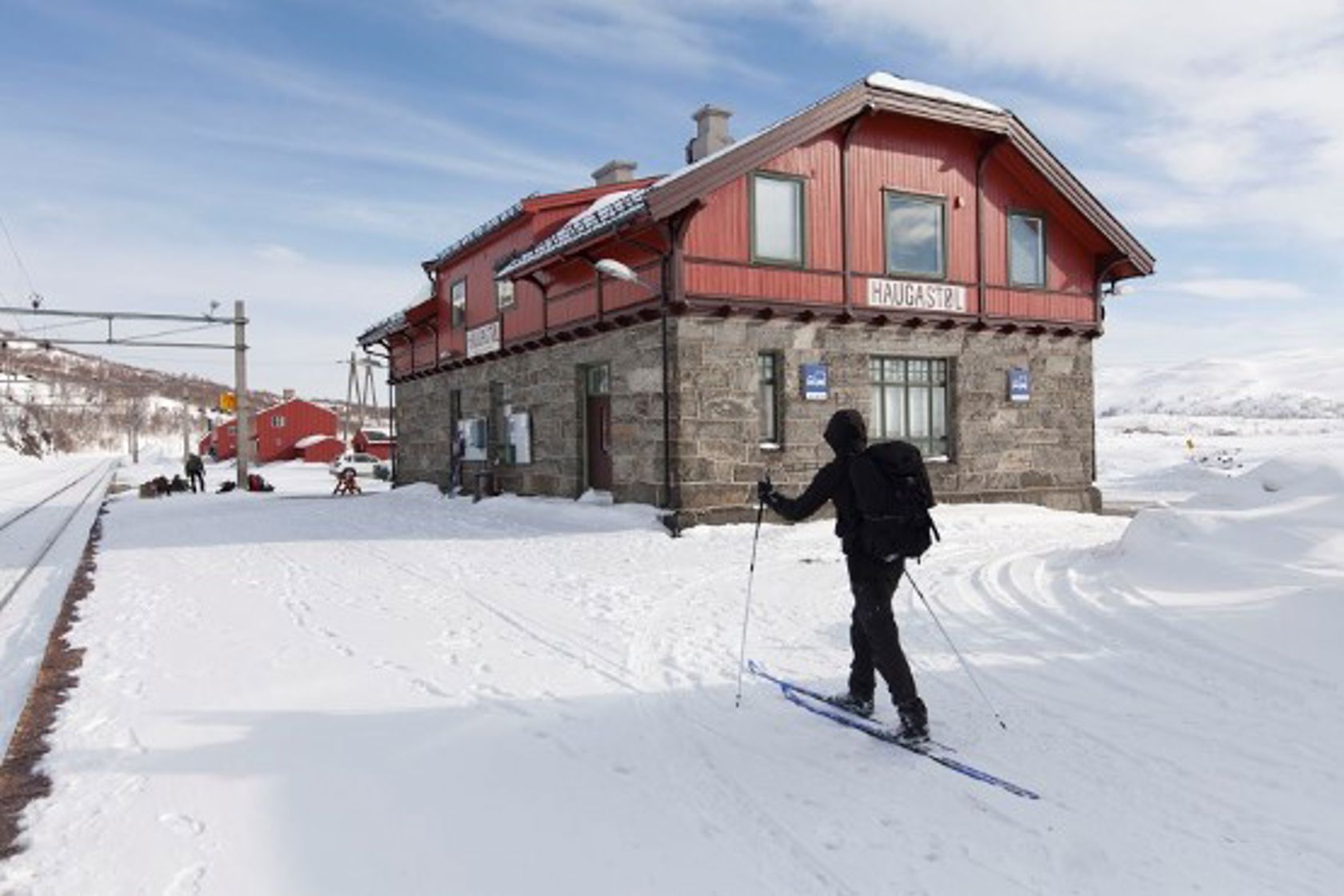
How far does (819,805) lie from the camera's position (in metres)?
3.92

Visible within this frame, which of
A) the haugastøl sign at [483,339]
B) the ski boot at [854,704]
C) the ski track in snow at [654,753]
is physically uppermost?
the haugastøl sign at [483,339]

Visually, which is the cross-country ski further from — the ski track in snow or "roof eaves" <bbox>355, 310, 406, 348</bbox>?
"roof eaves" <bbox>355, 310, 406, 348</bbox>

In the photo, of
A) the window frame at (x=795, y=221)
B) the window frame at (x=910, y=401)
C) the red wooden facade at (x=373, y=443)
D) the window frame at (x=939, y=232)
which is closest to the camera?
the window frame at (x=795, y=221)

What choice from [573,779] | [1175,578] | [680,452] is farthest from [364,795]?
[680,452]

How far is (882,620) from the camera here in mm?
4727

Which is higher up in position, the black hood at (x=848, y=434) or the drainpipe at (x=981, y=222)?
the drainpipe at (x=981, y=222)

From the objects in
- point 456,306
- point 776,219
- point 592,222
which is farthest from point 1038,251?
point 456,306

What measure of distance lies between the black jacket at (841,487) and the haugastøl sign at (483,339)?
1544 cm

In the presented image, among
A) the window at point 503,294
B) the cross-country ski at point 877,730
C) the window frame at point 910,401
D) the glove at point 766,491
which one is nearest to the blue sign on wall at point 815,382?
the window frame at point 910,401

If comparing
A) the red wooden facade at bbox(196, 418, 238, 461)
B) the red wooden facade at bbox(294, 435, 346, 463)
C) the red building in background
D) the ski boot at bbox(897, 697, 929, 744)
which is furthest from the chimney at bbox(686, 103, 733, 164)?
the red wooden facade at bbox(196, 418, 238, 461)

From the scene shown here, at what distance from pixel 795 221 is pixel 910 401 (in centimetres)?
373

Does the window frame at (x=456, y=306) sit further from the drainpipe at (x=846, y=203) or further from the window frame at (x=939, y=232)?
the window frame at (x=939, y=232)

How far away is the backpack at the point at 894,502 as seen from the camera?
469 cm

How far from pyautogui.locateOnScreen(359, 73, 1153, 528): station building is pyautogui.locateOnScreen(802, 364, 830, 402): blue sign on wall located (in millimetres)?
34
